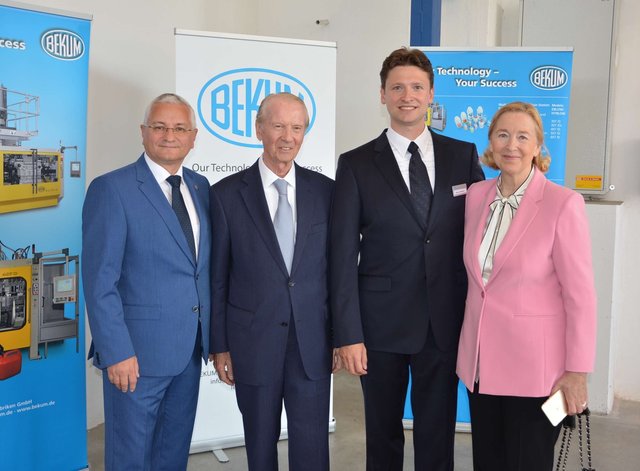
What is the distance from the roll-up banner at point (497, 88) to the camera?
11.6ft

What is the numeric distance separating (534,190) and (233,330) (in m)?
1.10

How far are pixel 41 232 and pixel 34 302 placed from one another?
313 mm

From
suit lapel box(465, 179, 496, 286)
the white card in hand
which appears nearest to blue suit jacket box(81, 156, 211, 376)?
suit lapel box(465, 179, 496, 286)

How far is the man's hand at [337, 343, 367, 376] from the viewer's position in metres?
2.12

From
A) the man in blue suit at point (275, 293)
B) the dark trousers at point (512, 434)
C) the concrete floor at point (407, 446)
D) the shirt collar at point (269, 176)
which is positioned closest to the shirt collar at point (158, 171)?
the man in blue suit at point (275, 293)

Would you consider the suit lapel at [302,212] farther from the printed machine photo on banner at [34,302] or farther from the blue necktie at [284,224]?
the printed machine photo on banner at [34,302]

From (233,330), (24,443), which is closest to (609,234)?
(233,330)

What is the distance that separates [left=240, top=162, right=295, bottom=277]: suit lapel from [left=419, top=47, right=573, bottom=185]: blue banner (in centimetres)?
174

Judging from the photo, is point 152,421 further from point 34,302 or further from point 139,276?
point 34,302

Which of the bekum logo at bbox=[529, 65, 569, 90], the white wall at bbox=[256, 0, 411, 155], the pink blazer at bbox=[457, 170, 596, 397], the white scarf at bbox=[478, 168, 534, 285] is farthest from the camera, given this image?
the white wall at bbox=[256, 0, 411, 155]

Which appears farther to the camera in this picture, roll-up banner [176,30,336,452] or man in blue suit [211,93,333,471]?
roll-up banner [176,30,336,452]

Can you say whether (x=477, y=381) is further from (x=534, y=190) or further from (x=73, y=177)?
(x=73, y=177)

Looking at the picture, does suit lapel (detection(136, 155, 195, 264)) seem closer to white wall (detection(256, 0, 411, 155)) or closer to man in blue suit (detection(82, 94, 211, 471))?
man in blue suit (detection(82, 94, 211, 471))

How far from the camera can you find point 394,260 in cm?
216
